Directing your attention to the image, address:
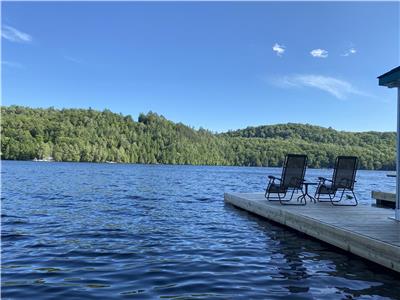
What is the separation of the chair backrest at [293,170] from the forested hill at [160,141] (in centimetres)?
7143

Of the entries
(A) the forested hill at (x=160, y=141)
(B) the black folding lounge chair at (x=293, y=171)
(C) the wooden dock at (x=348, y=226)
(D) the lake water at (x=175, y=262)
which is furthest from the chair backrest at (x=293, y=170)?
(A) the forested hill at (x=160, y=141)

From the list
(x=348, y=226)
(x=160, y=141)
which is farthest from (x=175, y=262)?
(x=160, y=141)

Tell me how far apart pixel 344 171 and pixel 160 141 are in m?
109

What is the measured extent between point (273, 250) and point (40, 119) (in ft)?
329

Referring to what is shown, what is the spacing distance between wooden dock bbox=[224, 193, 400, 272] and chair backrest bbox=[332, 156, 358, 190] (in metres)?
0.64

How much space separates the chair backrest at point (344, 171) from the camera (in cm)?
1018

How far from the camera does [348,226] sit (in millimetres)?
7027

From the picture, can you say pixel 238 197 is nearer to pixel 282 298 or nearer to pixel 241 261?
pixel 241 261

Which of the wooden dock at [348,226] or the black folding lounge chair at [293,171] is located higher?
the black folding lounge chair at [293,171]

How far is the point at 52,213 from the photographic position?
11.5 meters

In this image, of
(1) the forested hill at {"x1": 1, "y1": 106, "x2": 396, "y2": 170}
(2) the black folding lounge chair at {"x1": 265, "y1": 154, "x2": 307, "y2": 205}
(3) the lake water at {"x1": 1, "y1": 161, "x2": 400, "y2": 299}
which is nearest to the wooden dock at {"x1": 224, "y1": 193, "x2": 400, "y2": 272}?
(3) the lake water at {"x1": 1, "y1": 161, "x2": 400, "y2": 299}

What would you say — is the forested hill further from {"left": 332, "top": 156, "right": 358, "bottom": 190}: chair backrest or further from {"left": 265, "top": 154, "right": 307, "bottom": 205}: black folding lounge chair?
{"left": 265, "top": 154, "right": 307, "bottom": 205}: black folding lounge chair

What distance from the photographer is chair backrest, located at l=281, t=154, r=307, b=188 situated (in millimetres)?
10305

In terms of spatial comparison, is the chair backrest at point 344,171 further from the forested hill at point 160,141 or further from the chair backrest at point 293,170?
the forested hill at point 160,141
